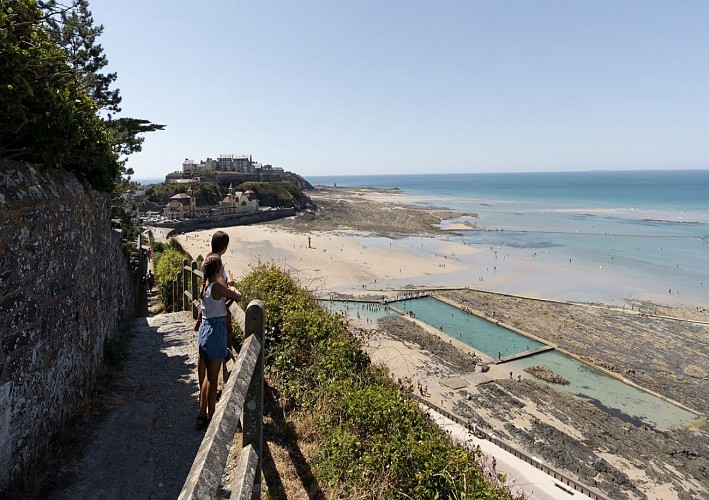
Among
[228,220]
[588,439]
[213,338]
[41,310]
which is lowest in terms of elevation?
[588,439]

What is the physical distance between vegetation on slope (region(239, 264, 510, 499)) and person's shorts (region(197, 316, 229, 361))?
48.7 inches

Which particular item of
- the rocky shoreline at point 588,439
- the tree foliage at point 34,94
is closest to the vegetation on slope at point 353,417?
the tree foliage at point 34,94

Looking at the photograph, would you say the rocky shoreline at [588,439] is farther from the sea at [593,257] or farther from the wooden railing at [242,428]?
the sea at [593,257]

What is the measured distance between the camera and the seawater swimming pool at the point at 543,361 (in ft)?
54.6

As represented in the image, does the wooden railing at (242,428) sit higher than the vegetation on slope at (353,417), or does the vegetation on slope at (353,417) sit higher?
the wooden railing at (242,428)

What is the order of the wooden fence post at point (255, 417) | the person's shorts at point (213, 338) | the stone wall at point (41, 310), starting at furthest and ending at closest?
1. the person's shorts at point (213, 338)
2. the stone wall at point (41, 310)
3. the wooden fence post at point (255, 417)

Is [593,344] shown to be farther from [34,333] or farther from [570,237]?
[570,237]

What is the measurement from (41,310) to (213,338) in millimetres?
1570

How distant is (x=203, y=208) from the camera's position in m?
65.6

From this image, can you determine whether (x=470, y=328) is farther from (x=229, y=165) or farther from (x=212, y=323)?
(x=229, y=165)

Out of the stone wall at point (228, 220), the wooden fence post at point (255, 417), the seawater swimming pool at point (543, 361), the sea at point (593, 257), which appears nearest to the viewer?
the wooden fence post at point (255, 417)

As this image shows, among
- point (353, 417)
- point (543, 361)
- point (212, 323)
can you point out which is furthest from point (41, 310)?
point (543, 361)

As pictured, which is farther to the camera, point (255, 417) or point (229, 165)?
point (229, 165)

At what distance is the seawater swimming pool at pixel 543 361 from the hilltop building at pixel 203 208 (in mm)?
42081
